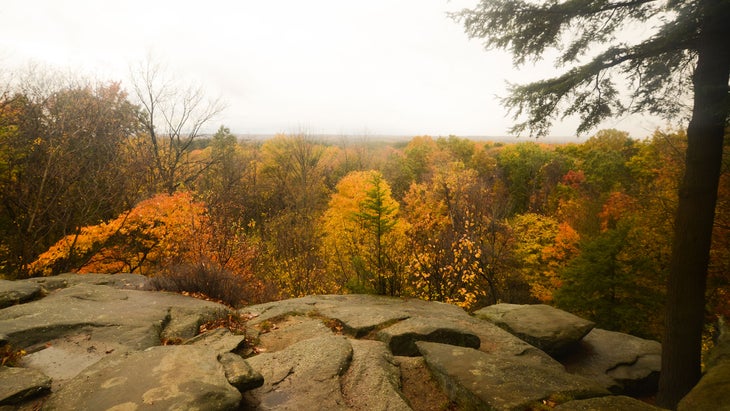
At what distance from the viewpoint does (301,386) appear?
4.09 m

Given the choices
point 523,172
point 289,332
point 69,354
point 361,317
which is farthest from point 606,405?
point 523,172

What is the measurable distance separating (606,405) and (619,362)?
6677 mm

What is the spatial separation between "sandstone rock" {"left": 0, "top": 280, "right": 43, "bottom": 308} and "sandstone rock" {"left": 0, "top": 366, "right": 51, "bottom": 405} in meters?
3.43

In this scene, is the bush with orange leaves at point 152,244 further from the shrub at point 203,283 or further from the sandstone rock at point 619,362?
the sandstone rock at point 619,362

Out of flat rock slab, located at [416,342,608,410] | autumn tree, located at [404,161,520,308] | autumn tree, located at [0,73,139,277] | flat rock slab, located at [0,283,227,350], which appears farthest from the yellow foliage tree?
autumn tree, located at [404,161,520,308]

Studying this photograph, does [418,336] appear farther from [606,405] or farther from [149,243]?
[149,243]

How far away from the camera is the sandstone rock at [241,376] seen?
3.66 m

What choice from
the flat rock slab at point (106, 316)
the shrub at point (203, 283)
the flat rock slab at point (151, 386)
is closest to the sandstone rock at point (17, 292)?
the flat rock slab at point (106, 316)

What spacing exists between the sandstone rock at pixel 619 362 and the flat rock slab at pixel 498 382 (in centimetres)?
417

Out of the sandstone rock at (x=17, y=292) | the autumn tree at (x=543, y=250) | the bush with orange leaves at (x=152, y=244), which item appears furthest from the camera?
the autumn tree at (x=543, y=250)

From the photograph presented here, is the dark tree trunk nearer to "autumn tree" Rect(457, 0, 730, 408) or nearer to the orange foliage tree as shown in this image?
"autumn tree" Rect(457, 0, 730, 408)

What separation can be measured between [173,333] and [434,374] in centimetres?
432

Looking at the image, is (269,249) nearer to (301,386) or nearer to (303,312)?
(303,312)

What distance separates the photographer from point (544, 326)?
8.10m
